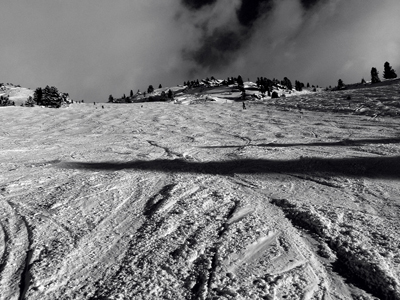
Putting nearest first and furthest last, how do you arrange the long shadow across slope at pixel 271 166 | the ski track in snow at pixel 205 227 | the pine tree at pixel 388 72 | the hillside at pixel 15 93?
the ski track in snow at pixel 205 227 < the long shadow across slope at pixel 271 166 < the pine tree at pixel 388 72 < the hillside at pixel 15 93

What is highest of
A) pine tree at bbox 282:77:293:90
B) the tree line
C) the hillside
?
the hillside

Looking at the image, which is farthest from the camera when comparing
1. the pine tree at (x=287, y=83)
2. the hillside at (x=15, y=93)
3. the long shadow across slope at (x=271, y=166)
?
the pine tree at (x=287, y=83)

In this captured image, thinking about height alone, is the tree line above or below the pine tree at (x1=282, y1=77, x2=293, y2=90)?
below

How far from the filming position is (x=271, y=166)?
6.99 m

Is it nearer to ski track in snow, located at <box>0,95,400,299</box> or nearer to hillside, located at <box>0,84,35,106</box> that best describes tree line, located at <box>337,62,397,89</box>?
ski track in snow, located at <box>0,95,400,299</box>

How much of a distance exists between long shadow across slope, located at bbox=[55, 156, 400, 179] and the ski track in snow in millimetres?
43

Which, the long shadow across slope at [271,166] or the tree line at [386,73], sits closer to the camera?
the long shadow across slope at [271,166]

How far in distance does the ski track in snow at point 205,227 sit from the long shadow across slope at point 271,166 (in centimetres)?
4

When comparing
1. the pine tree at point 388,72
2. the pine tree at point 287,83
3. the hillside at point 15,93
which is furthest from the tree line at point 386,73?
the hillside at point 15,93

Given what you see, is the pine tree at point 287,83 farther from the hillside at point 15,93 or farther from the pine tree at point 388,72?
the hillside at point 15,93

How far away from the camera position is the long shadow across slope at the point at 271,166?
6.24m

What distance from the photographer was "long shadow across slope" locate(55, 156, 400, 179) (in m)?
6.24

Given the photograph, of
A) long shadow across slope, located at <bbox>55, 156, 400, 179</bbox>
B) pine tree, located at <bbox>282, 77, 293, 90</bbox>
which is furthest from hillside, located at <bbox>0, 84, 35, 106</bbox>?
long shadow across slope, located at <bbox>55, 156, 400, 179</bbox>

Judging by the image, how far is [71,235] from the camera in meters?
3.79
